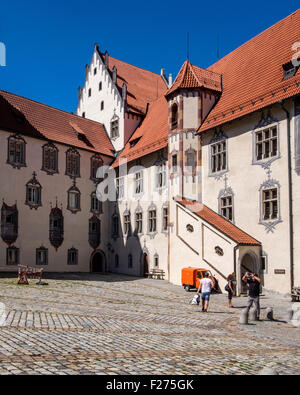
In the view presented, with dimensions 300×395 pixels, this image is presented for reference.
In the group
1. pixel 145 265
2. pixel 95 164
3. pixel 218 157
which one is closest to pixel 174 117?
pixel 218 157

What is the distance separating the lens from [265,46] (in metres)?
28.5

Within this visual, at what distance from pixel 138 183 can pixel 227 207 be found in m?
11.0

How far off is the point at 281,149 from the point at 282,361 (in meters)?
15.9

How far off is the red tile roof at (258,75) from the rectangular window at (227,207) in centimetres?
471

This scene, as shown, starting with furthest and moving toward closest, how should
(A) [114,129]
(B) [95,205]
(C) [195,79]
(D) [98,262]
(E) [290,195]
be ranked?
(A) [114,129], (B) [95,205], (D) [98,262], (C) [195,79], (E) [290,195]

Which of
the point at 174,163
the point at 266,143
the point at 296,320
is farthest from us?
the point at 174,163

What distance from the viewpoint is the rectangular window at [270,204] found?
2333cm

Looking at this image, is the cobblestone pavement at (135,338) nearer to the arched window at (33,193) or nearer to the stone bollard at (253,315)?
the stone bollard at (253,315)

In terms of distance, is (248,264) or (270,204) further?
(248,264)

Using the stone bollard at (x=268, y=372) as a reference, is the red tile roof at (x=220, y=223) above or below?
above

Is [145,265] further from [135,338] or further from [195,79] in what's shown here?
[135,338]

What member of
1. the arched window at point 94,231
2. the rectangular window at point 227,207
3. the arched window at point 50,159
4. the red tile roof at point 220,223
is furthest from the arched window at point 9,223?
the rectangular window at point 227,207

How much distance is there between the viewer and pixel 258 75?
2692 centimetres
